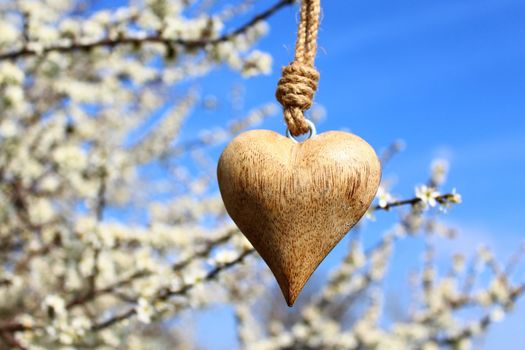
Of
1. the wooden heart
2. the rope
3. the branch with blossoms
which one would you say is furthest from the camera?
the branch with blossoms

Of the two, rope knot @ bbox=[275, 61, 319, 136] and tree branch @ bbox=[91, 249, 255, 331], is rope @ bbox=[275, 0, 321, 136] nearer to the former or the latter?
rope knot @ bbox=[275, 61, 319, 136]

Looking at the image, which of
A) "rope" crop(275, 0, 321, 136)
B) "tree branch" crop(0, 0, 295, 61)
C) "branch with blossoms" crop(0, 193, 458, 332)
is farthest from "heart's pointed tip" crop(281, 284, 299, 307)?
"tree branch" crop(0, 0, 295, 61)

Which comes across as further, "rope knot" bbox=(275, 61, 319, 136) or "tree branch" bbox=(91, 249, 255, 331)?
"tree branch" bbox=(91, 249, 255, 331)

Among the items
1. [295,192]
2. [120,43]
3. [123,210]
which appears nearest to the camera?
[295,192]

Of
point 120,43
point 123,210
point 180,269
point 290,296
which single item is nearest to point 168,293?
point 180,269

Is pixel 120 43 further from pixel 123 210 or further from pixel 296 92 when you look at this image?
pixel 123 210

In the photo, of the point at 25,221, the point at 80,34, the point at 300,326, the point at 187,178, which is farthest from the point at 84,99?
the point at 300,326
